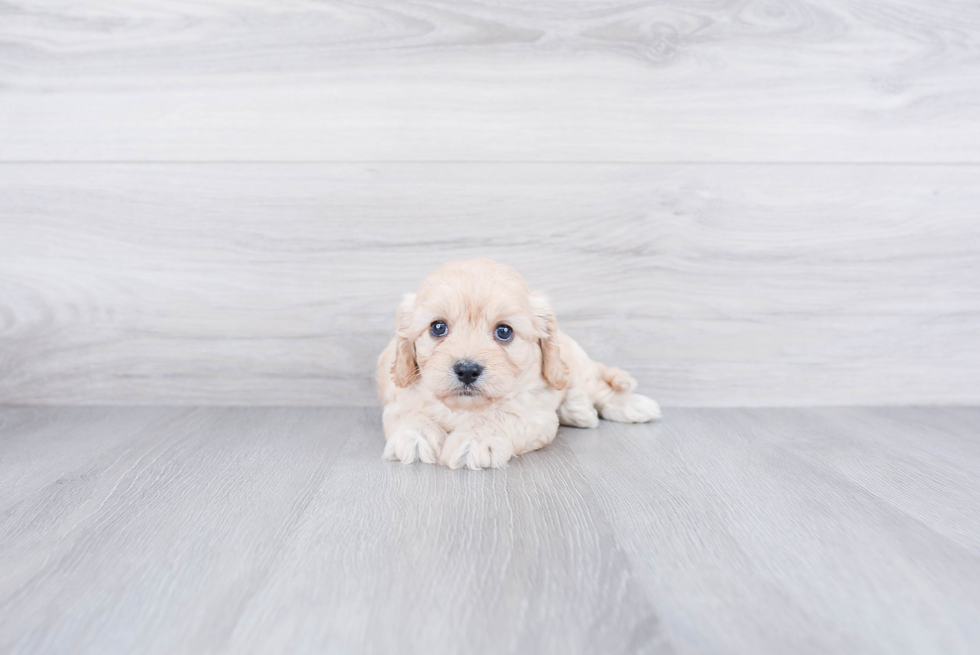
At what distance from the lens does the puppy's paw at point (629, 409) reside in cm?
149

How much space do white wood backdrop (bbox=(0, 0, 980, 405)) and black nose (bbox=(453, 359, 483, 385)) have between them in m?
0.54

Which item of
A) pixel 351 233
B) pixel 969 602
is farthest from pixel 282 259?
pixel 969 602

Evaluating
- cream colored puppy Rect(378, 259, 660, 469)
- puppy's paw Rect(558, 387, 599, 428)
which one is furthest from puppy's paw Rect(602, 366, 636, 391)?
cream colored puppy Rect(378, 259, 660, 469)

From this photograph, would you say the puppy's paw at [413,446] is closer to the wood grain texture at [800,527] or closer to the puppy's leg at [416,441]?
the puppy's leg at [416,441]

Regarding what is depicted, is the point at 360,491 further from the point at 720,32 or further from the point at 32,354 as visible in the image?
the point at 720,32

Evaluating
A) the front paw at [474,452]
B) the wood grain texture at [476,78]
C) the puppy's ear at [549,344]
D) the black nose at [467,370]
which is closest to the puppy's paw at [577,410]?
the puppy's ear at [549,344]

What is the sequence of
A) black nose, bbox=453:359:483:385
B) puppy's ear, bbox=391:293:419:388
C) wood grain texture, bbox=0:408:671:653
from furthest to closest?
puppy's ear, bbox=391:293:419:388
black nose, bbox=453:359:483:385
wood grain texture, bbox=0:408:671:653

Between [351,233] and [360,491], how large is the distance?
2.58 feet

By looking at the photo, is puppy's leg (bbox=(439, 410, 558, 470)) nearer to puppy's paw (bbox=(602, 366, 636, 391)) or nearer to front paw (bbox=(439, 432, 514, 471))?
front paw (bbox=(439, 432, 514, 471))

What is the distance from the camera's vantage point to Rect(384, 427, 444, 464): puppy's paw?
3.86 ft

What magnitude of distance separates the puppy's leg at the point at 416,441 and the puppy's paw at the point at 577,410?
13.4 inches

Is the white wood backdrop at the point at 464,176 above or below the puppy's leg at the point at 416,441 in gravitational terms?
above

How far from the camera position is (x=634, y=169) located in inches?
62.1

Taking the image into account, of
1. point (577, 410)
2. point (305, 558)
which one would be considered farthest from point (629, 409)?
point (305, 558)
